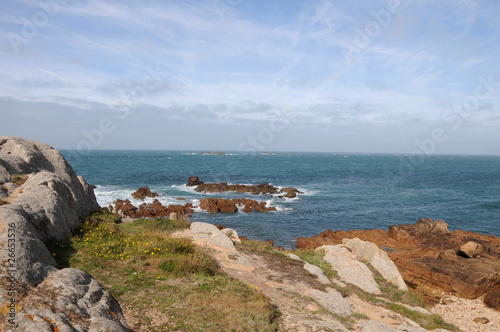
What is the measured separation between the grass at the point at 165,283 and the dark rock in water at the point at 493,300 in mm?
13924

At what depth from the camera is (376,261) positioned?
52.0 ft

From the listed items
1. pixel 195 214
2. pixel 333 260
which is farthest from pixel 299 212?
pixel 333 260

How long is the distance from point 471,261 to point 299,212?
69.8 ft

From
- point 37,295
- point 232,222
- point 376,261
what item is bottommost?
point 232,222

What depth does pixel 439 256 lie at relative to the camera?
2070 centimetres

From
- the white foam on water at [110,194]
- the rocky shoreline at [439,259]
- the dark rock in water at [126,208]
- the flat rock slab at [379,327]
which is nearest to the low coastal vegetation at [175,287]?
the flat rock slab at [379,327]

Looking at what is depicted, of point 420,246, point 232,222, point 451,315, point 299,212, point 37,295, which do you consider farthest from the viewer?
point 299,212

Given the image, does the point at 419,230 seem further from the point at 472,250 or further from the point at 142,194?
the point at 142,194

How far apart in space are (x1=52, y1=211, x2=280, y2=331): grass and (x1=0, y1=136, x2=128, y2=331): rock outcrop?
0.81 meters

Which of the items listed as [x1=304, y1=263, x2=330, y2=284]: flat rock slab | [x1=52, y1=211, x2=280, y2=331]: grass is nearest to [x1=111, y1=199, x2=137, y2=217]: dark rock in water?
[x1=52, y1=211, x2=280, y2=331]: grass

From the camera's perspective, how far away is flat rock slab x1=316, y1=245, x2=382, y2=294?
13.3 metres

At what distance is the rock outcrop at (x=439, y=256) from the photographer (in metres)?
16.8

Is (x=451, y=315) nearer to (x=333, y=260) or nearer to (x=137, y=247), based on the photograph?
(x=333, y=260)

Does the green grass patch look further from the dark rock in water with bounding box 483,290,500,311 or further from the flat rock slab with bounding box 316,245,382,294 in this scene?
the dark rock in water with bounding box 483,290,500,311
